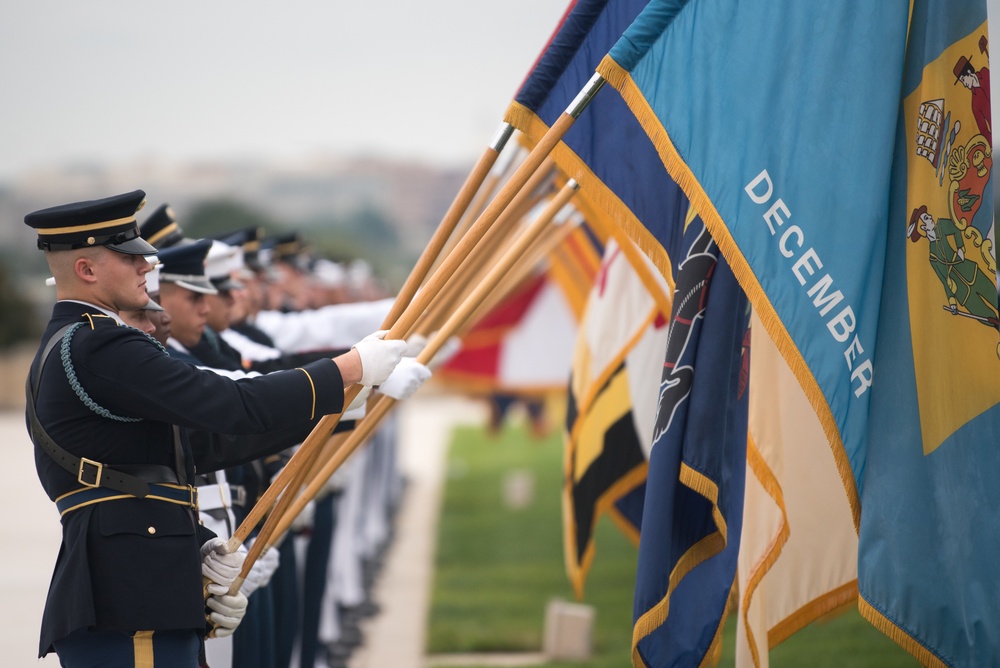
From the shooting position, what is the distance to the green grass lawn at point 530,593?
7199 millimetres

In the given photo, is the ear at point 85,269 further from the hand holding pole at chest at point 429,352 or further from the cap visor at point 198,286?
the cap visor at point 198,286

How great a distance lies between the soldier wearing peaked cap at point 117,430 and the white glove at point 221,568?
0.68 feet

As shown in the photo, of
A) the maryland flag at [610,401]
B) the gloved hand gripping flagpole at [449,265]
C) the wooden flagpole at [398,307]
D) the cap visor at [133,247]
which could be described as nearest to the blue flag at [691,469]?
the gloved hand gripping flagpole at [449,265]

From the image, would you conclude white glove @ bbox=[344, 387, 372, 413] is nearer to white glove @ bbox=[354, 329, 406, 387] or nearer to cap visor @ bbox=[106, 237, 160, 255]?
white glove @ bbox=[354, 329, 406, 387]

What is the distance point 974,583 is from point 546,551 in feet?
26.4

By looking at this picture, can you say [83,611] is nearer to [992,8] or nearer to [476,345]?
[992,8]

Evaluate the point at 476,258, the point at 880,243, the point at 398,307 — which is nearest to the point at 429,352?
the point at 398,307

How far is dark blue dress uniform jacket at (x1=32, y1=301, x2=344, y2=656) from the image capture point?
3088 millimetres

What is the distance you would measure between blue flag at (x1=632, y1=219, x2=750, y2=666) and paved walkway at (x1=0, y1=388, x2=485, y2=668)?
3.31 meters

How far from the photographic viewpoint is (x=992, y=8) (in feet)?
14.6

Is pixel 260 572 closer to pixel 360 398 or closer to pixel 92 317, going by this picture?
pixel 360 398

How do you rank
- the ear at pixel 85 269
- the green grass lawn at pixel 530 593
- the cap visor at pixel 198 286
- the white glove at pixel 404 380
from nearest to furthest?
1. the ear at pixel 85 269
2. the white glove at pixel 404 380
3. the cap visor at pixel 198 286
4. the green grass lawn at pixel 530 593

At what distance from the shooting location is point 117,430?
3170 mm

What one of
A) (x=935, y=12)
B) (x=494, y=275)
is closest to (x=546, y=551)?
(x=494, y=275)
